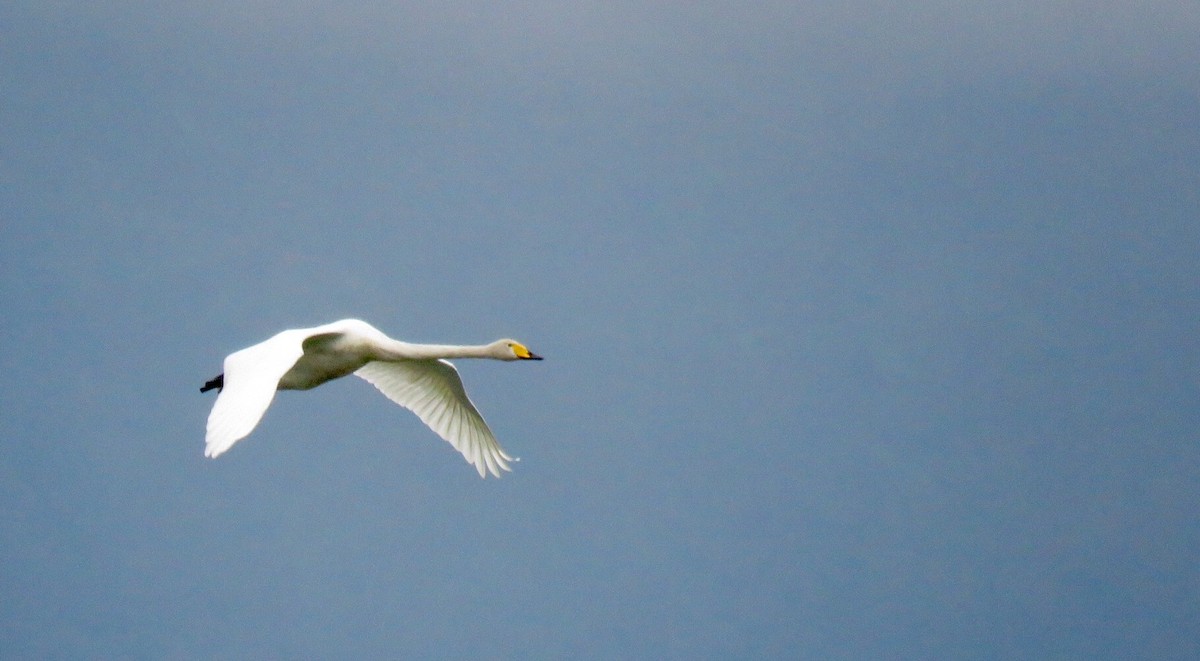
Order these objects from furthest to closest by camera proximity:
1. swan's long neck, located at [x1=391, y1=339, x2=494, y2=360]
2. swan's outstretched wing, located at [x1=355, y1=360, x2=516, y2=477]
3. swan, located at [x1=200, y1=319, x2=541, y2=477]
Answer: swan's outstretched wing, located at [x1=355, y1=360, x2=516, y2=477] < swan's long neck, located at [x1=391, y1=339, x2=494, y2=360] < swan, located at [x1=200, y1=319, x2=541, y2=477]

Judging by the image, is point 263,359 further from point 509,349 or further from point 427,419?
point 427,419

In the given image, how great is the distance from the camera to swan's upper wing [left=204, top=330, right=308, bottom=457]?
9.88 m

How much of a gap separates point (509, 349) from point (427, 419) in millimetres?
2702

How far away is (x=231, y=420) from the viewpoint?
33.0ft

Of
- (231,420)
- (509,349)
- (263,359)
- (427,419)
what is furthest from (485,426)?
(231,420)

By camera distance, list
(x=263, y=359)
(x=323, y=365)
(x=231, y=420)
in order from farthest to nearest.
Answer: (x=323, y=365) → (x=263, y=359) → (x=231, y=420)

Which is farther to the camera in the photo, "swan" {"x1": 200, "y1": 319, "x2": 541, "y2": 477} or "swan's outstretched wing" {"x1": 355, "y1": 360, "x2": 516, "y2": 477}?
"swan's outstretched wing" {"x1": 355, "y1": 360, "x2": 516, "y2": 477}

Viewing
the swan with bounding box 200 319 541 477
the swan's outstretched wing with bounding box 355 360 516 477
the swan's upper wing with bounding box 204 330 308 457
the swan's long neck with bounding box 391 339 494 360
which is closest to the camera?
the swan's upper wing with bounding box 204 330 308 457

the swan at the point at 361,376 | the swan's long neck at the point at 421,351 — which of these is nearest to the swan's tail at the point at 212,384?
the swan at the point at 361,376

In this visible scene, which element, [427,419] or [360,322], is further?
[427,419]

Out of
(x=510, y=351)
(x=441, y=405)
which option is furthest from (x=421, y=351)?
(x=441, y=405)

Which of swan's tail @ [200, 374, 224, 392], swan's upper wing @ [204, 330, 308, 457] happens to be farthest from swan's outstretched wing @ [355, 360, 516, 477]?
swan's upper wing @ [204, 330, 308, 457]

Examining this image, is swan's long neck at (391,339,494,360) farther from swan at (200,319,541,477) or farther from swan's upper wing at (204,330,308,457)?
swan's upper wing at (204,330,308,457)

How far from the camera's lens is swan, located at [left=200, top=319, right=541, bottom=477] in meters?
10.3
